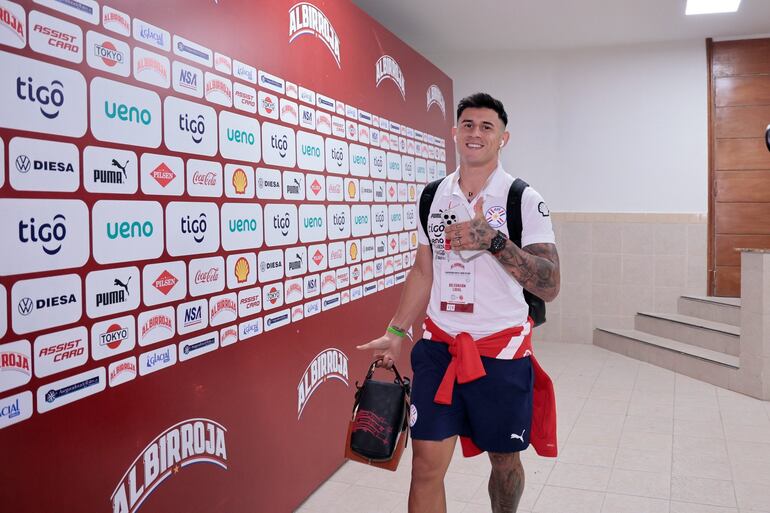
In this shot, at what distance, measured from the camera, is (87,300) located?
184 centimetres

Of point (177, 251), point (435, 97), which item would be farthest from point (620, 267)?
point (177, 251)

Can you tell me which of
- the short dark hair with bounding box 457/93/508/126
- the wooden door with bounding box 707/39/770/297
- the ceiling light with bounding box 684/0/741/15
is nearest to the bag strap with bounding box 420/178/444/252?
the short dark hair with bounding box 457/93/508/126

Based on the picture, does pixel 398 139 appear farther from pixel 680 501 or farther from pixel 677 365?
pixel 677 365

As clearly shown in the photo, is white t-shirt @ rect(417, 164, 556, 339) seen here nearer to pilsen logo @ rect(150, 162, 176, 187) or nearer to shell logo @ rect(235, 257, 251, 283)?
shell logo @ rect(235, 257, 251, 283)

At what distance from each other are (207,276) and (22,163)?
2.79ft

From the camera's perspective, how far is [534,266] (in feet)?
7.07

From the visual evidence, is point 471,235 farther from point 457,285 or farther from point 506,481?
point 506,481

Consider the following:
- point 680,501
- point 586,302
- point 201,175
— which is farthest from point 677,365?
point 201,175

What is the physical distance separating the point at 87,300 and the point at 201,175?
26.9 inches

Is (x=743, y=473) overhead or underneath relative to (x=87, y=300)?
underneath

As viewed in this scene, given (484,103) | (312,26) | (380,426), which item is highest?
(312,26)

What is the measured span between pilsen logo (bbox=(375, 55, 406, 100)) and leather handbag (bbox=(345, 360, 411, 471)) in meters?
2.45

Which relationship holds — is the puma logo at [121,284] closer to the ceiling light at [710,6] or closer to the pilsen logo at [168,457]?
the pilsen logo at [168,457]

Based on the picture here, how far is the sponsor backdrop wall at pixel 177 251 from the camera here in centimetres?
168
